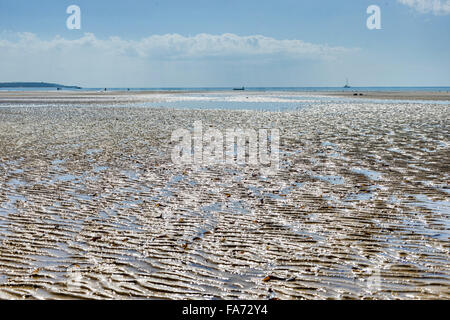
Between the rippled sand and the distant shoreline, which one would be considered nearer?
the rippled sand

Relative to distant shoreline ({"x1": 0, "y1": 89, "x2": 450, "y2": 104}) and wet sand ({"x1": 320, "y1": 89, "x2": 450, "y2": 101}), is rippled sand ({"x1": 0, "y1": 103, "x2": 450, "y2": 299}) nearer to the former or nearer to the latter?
distant shoreline ({"x1": 0, "y1": 89, "x2": 450, "y2": 104})

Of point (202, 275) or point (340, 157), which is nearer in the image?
point (202, 275)

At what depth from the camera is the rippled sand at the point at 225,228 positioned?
5695 mm

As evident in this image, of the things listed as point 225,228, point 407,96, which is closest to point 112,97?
point 407,96

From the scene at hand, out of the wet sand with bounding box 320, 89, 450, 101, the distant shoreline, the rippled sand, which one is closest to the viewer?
the rippled sand

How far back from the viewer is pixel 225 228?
7914 millimetres

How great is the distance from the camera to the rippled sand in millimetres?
5695

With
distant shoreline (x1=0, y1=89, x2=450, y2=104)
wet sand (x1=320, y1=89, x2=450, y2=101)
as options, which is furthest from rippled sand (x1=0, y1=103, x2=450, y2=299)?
wet sand (x1=320, y1=89, x2=450, y2=101)

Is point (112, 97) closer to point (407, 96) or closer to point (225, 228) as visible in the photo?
point (407, 96)

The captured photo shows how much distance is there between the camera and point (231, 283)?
572 centimetres

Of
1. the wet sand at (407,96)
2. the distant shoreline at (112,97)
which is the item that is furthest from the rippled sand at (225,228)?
the wet sand at (407,96)

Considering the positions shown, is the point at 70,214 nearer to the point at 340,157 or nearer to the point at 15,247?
the point at 15,247
